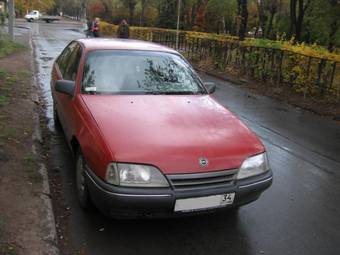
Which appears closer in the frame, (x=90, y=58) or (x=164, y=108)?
(x=164, y=108)

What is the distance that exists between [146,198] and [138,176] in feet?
0.61

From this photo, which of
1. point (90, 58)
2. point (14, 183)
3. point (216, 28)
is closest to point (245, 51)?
point (90, 58)

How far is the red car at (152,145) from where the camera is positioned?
364cm

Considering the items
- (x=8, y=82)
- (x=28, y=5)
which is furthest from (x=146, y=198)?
(x=28, y=5)

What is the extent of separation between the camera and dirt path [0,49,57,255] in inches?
147

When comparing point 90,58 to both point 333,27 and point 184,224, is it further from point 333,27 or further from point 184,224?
point 333,27

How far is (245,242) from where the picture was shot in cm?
405

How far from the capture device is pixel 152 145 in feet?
12.5

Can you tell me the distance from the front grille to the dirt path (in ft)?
3.80

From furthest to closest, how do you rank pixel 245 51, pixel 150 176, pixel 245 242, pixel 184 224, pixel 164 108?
pixel 245 51
pixel 164 108
pixel 184 224
pixel 245 242
pixel 150 176

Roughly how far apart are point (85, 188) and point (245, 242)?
5.12 ft

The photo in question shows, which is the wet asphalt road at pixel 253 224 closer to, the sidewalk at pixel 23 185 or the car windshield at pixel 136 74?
the sidewalk at pixel 23 185

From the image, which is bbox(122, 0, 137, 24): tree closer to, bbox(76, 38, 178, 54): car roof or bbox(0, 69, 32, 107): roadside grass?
bbox(0, 69, 32, 107): roadside grass

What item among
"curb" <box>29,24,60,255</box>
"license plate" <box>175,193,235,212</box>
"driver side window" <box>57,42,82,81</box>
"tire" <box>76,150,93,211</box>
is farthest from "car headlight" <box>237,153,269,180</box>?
"driver side window" <box>57,42,82,81</box>
